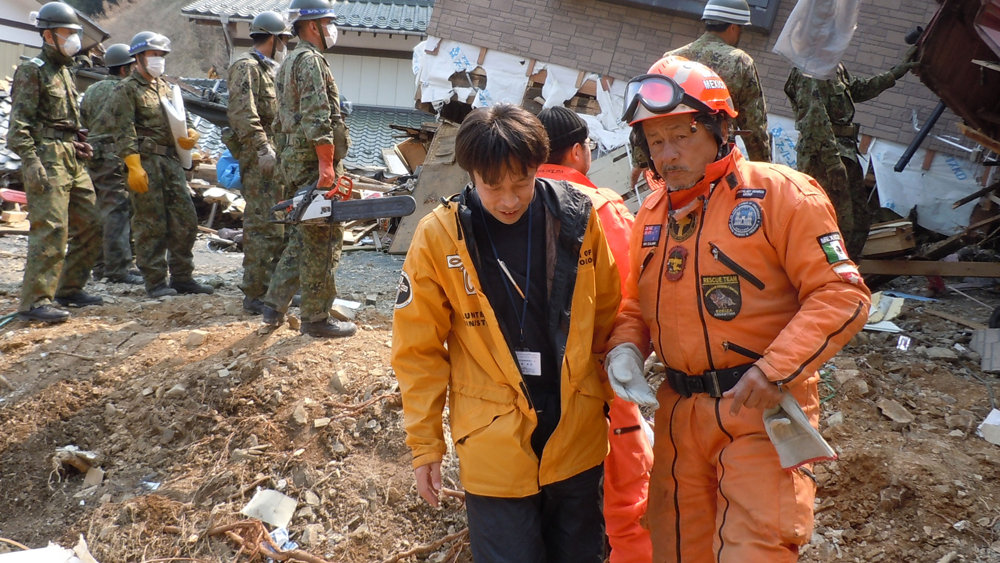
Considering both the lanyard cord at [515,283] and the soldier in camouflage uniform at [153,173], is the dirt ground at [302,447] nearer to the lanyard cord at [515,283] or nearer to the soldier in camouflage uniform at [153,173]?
the soldier in camouflage uniform at [153,173]

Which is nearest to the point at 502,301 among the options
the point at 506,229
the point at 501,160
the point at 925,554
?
the point at 506,229

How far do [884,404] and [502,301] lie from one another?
122 inches

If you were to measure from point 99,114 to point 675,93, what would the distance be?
6.95 metres

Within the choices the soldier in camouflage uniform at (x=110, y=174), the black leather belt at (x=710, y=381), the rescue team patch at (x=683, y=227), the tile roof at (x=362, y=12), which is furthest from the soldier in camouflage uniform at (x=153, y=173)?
the tile roof at (x=362, y=12)

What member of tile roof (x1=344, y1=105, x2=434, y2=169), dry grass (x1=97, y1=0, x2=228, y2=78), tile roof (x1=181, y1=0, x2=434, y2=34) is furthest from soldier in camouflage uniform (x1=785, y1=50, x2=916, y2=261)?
dry grass (x1=97, y1=0, x2=228, y2=78)

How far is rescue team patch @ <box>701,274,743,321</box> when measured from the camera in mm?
2412

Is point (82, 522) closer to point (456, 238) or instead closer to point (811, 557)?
point (456, 238)

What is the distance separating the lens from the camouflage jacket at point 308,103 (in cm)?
518

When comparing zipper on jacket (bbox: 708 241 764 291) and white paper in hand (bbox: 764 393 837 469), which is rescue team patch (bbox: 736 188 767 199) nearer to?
zipper on jacket (bbox: 708 241 764 291)

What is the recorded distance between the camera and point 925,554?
3580 millimetres

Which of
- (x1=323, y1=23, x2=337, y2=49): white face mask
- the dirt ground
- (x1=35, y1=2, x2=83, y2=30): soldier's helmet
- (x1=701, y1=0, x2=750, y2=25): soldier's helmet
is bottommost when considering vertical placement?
the dirt ground

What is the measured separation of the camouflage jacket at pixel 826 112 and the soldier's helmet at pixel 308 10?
12.1 feet

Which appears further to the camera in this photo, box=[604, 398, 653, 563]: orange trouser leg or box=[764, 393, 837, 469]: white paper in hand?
box=[604, 398, 653, 563]: orange trouser leg

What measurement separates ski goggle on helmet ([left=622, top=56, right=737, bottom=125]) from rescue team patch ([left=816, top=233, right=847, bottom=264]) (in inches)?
21.1
